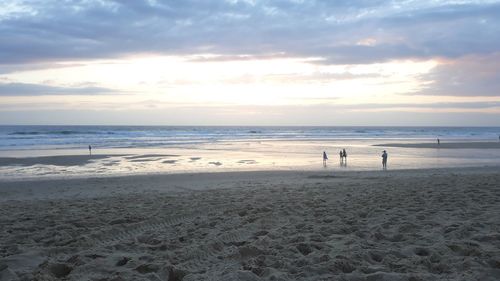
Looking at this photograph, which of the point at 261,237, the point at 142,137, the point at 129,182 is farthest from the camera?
the point at 142,137

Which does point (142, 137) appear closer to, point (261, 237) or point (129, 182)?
point (129, 182)

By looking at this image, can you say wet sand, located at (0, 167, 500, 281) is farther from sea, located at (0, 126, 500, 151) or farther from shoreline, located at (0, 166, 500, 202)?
sea, located at (0, 126, 500, 151)

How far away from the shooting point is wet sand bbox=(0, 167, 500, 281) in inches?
176

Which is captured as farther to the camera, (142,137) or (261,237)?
(142,137)

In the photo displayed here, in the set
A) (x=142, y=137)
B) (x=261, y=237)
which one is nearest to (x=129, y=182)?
(x=261, y=237)

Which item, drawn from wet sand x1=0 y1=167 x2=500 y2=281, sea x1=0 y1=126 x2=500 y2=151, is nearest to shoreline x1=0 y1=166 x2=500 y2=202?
wet sand x1=0 y1=167 x2=500 y2=281

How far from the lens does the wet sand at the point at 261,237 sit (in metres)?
4.46

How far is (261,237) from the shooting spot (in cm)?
596

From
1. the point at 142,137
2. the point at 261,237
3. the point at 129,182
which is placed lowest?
the point at 129,182

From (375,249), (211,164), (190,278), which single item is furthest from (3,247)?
(211,164)

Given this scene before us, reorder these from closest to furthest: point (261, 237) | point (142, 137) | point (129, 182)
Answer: point (261, 237), point (129, 182), point (142, 137)

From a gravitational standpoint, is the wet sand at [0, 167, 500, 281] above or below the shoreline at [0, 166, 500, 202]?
above

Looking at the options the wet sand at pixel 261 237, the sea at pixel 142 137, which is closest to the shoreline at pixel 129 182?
the wet sand at pixel 261 237

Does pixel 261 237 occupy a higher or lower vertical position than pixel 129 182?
higher
